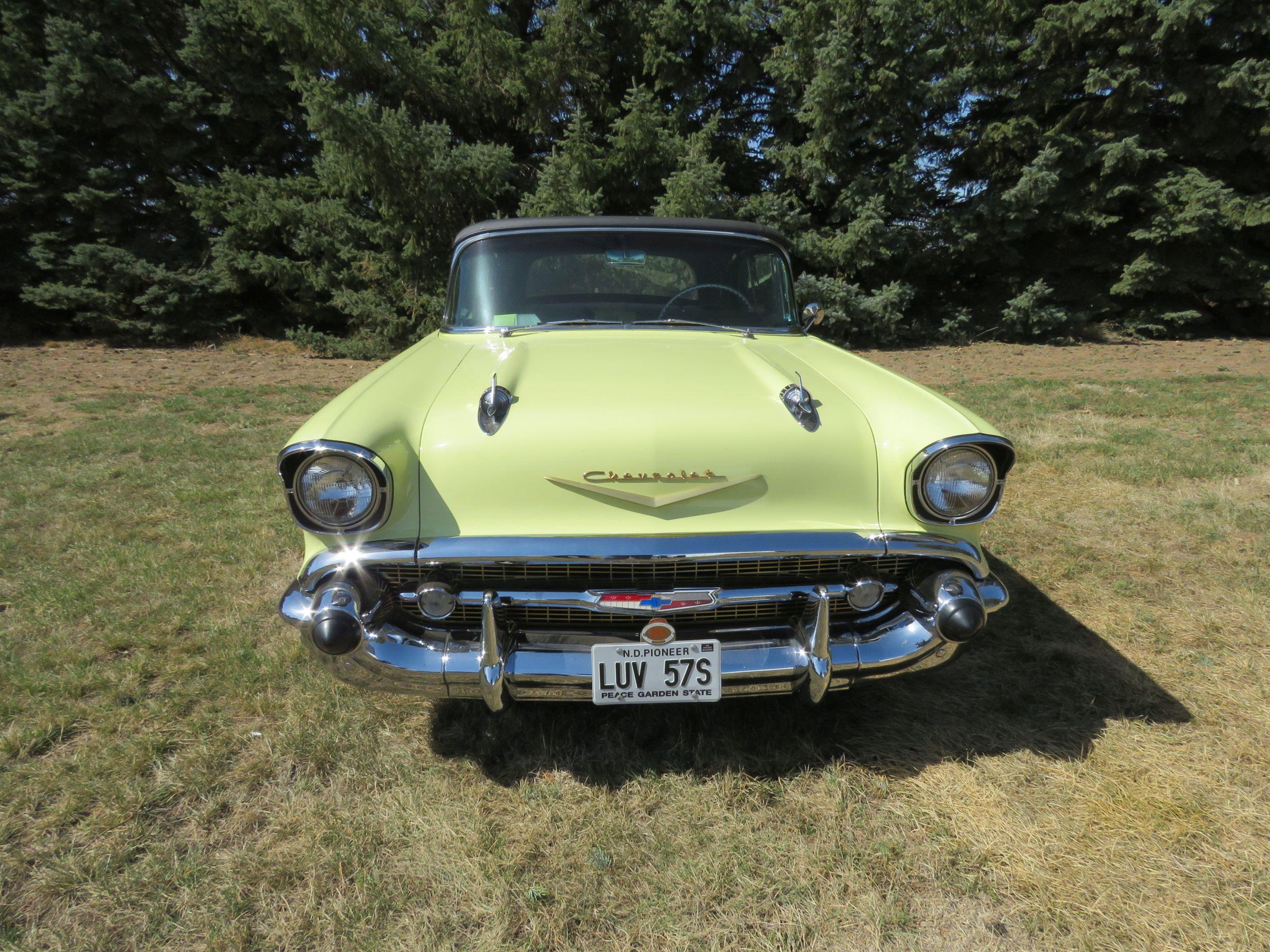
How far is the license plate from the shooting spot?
1823 millimetres

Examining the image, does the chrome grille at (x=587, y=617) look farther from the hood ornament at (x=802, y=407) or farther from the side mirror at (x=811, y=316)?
the side mirror at (x=811, y=316)

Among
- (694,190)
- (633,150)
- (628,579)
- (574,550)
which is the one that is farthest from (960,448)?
(633,150)

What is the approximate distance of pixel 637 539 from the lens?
1.83 metres

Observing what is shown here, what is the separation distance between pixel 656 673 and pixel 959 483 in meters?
1.03

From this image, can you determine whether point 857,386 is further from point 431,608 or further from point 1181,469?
point 1181,469

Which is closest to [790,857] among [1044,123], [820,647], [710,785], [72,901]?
[710,785]

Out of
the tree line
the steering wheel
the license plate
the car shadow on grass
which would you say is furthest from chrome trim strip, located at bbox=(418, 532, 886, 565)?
the tree line

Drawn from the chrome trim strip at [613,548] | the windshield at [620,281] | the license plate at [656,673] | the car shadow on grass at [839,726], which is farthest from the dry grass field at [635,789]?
the windshield at [620,281]

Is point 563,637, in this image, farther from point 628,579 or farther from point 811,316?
point 811,316

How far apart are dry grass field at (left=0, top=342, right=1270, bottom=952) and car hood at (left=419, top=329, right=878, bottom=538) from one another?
82cm

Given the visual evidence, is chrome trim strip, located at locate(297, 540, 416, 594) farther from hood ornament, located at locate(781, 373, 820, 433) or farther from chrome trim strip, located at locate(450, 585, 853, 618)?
hood ornament, located at locate(781, 373, 820, 433)

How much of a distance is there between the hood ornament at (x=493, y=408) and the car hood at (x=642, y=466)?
20mm

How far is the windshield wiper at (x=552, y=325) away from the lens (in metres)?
2.83

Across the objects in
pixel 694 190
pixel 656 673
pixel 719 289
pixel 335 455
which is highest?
pixel 694 190
